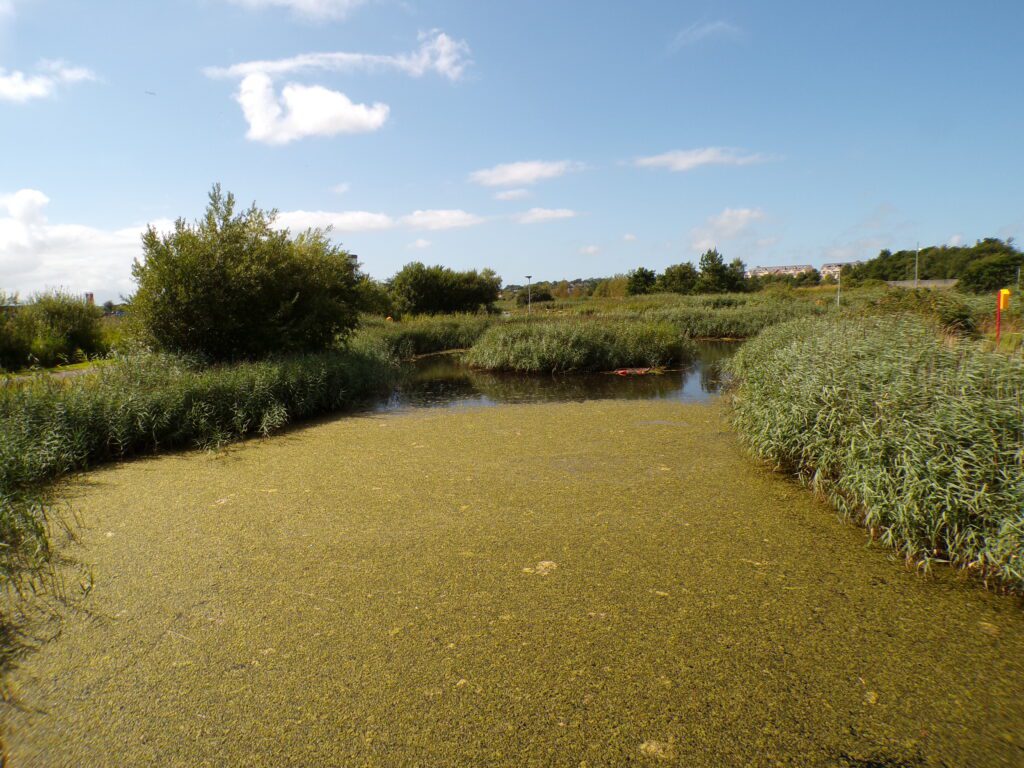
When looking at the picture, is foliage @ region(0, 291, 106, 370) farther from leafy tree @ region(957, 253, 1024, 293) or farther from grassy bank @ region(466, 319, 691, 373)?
leafy tree @ region(957, 253, 1024, 293)

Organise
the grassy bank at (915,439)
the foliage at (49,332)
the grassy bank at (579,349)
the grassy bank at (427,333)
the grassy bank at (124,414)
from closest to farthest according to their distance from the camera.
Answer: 1. the grassy bank at (915,439)
2. the grassy bank at (124,414)
3. the foliage at (49,332)
4. the grassy bank at (579,349)
5. the grassy bank at (427,333)

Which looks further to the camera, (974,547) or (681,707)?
(974,547)

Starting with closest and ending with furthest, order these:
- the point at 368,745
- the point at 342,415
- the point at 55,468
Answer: the point at 368,745 < the point at 55,468 < the point at 342,415

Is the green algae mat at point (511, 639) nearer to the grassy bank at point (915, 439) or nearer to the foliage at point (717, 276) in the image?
the grassy bank at point (915, 439)

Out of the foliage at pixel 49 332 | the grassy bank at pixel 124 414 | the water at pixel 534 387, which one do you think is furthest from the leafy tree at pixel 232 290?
the foliage at pixel 49 332

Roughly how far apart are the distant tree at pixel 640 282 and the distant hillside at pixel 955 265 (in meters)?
11.4

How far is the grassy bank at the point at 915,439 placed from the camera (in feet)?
8.89

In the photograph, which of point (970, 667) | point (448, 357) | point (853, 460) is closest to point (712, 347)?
point (448, 357)

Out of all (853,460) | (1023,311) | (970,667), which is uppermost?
(1023,311)

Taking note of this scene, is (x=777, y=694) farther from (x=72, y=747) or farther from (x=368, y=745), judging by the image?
(x=72, y=747)

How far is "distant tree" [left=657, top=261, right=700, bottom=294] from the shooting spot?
37875mm

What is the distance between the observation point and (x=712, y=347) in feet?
53.7

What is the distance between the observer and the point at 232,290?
819 centimetres

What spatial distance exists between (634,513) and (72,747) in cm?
283
